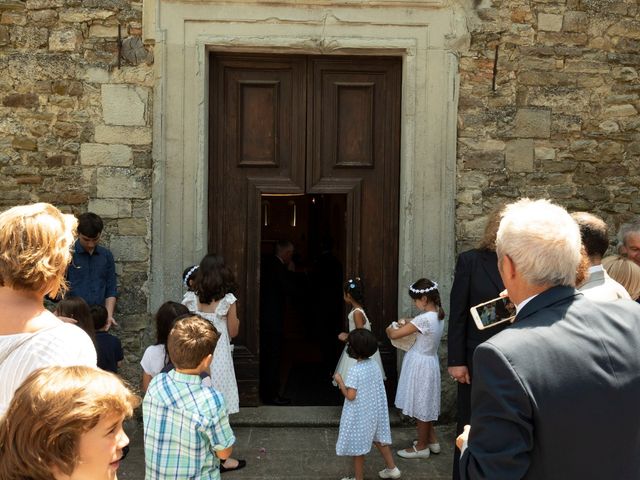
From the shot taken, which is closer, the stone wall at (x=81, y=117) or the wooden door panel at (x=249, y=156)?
the stone wall at (x=81, y=117)

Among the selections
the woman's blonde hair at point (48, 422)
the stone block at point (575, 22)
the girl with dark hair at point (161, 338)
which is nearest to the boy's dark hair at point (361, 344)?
the girl with dark hair at point (161, 338)

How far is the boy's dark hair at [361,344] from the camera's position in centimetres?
451

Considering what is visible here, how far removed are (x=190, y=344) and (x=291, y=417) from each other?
111 inches

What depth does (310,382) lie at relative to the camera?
710 cm

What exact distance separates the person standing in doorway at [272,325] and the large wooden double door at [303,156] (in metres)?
0.34

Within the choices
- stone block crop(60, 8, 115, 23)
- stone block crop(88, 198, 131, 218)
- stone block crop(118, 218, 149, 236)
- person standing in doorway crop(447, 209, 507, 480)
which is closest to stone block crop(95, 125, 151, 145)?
stone block crop(88, 198, 131, 218)

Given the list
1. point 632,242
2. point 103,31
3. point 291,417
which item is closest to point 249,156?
point 103,31

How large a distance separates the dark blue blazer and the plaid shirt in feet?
4.43

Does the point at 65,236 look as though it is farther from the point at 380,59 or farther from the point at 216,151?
the point at 380,59

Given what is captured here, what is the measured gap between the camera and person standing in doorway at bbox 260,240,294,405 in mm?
6375

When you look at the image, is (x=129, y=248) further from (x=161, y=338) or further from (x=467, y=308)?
(x=467, y=308)

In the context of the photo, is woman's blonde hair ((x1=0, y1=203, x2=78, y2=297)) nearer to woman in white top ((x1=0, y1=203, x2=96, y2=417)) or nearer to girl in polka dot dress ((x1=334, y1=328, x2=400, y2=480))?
woman in white top ((x1=0, y1=203, x2=96, y2=417))

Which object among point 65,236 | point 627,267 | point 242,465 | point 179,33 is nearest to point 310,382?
point 242,465

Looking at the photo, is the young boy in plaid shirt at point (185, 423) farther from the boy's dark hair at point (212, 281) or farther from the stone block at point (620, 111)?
the stone block at point (620, 111)
